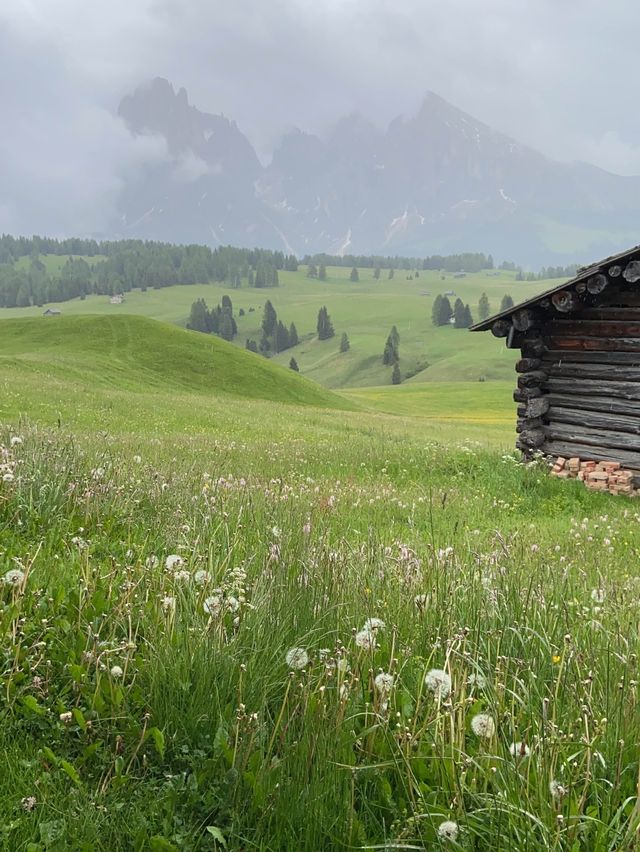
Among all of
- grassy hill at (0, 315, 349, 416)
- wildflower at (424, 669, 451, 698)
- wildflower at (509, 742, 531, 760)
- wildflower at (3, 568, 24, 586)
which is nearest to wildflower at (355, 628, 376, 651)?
wildflower at (424, 669, 451, 698)

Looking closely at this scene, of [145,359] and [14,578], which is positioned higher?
[14,578]

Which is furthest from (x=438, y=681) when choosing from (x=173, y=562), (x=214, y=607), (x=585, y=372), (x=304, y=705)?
(x=585, y=372)

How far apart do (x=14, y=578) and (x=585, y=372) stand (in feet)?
48.3

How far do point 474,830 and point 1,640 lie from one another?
2.24 meters

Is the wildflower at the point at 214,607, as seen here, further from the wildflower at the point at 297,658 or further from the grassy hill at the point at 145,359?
the grassy hill at the point at 145,359

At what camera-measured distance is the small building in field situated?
47.3 ft

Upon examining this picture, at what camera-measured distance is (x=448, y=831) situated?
6.50 ft

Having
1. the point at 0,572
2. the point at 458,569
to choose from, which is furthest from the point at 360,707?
the point at 0,572

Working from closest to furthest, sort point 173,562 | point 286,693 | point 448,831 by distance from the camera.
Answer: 1. point 448,831
2. point 286,693
3. point 173,562

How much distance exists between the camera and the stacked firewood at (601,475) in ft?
46.6

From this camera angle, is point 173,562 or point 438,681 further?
point 173,562

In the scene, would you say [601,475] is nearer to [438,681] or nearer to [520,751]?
[438,681]

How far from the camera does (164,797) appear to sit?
2449 mm

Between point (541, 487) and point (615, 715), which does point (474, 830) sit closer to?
point (615, 715)
